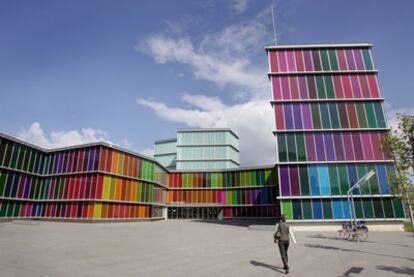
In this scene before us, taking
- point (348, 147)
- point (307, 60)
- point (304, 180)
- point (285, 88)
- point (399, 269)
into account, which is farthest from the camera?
point (307, 60)

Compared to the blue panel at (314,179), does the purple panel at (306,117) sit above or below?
above

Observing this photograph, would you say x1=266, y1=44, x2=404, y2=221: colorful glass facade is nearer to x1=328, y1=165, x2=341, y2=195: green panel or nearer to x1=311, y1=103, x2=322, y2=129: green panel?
x1=311, y1=103, x2=322, y2=129: green panel

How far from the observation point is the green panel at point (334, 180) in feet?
105

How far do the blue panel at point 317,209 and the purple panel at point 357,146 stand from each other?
7.54 metres

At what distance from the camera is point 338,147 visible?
110 feet

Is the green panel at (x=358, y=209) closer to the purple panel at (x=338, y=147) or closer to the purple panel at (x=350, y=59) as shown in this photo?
the purple panel at (x=338, y=147)

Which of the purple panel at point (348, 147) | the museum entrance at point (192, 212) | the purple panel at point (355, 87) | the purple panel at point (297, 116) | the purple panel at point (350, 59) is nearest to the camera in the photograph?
the purple panel at point (348, 147)

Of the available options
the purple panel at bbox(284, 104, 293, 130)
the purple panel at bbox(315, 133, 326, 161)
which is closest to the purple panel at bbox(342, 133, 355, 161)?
the purple panel at bbox(315, 133, 326, 161)

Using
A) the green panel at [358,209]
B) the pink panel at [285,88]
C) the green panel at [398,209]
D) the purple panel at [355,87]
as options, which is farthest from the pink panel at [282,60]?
the green panel at [398,209]

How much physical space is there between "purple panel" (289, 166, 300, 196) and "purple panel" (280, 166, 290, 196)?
1.63 feet

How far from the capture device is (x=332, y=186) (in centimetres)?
3228

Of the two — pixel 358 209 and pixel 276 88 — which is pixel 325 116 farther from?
pixel 358 209

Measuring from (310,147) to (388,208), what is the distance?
11054 mm

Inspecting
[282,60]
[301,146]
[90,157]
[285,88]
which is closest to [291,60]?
[282,60]
